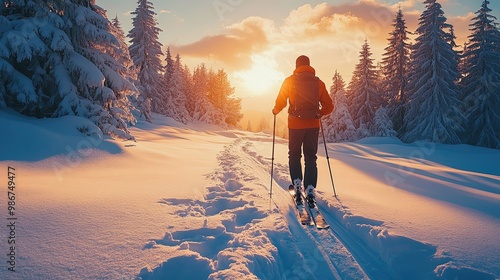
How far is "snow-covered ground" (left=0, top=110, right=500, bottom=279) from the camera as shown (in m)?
2.34

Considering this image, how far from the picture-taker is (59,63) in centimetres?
929

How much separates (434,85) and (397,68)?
7477 mm

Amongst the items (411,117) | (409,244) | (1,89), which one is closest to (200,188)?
(409,244)

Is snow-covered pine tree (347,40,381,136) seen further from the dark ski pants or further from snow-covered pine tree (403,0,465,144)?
the dark ski pants

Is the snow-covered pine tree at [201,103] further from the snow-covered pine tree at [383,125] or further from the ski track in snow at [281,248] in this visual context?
the ski track in snow at [281,248]

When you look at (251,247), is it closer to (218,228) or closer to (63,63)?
(218,228)

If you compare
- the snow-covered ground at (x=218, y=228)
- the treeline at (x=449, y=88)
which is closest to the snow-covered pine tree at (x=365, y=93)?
the treeline at (x=449, y=88)

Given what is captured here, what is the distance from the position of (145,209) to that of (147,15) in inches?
1317

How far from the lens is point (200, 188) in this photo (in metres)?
5.14

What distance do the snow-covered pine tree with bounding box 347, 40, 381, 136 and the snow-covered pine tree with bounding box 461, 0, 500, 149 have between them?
9.20 metres

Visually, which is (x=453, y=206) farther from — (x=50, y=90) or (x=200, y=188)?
(x=50, y=90)

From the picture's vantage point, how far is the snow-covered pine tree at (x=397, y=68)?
96.4 feet

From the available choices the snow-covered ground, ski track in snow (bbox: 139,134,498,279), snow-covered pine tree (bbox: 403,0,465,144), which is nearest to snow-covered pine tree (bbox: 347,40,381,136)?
snow-covered pine tree (bbox: 403,0,465,144)

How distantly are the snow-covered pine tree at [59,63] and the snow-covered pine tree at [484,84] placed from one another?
30018mm
